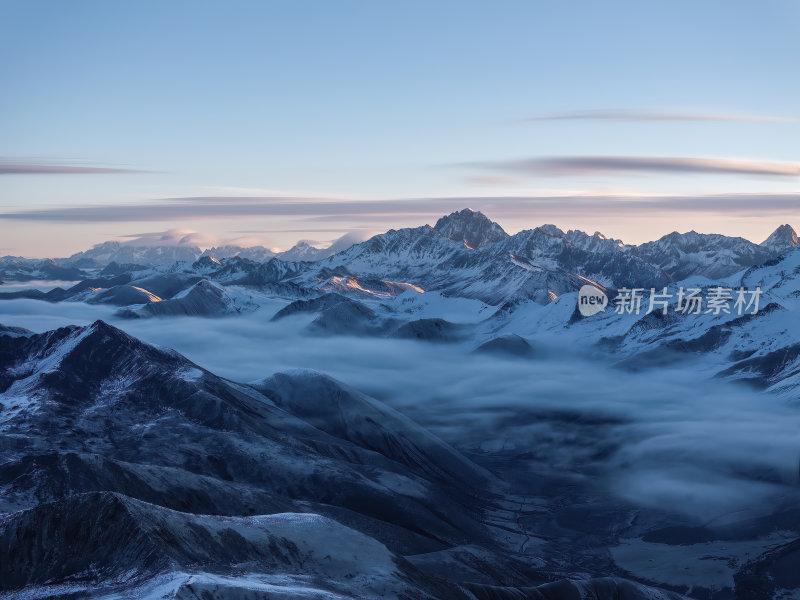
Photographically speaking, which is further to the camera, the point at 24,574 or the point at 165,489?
the point at 165,489

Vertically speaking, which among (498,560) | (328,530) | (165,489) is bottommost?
(498,560)

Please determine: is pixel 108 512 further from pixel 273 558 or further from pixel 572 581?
pixel 572 581

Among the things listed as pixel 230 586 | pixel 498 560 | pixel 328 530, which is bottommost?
pixel 498 560

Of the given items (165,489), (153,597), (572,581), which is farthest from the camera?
(165,489)

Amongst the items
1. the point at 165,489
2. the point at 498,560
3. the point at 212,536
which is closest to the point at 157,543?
the point at 212,536

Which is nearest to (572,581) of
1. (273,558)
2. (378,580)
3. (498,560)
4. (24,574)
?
(498,560)

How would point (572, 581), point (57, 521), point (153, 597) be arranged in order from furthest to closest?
point (572, 581) → point (57, 521) → point (153, 597)

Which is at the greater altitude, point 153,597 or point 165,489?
point 153,597

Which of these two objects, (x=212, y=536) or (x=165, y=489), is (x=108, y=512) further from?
(x=165, y=489)

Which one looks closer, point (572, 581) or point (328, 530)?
point (328, 530)
